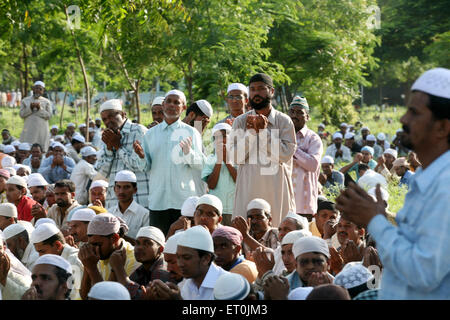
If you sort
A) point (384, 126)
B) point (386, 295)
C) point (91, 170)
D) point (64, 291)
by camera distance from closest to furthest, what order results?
point (386, 295) → point (64, 291) → point (91, 170) → point (384, 126)

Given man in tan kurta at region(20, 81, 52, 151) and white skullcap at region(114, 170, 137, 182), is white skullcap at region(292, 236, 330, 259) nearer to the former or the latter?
white skullcap at region(114, 170, 137, 182)

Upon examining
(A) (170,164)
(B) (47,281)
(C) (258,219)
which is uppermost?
(A) (170,164)

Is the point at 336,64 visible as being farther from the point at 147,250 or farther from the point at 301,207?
the point at 147,250

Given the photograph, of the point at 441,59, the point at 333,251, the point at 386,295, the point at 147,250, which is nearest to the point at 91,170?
the point at 147,250

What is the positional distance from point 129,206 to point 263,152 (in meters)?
1.60

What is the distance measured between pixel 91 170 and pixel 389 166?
614cm

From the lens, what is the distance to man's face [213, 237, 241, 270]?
5664 mm

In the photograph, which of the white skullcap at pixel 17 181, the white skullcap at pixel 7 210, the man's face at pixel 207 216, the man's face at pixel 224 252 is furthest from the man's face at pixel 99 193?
the man's face at pixel 224 252

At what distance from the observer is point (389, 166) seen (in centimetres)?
1391

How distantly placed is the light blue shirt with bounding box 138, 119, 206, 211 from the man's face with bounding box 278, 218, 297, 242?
132cm

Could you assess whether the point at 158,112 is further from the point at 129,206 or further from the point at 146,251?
the point at 146,251

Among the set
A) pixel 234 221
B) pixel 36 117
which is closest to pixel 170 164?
pixel 234 221

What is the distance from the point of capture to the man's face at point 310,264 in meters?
5.14

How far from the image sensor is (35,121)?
16062mm
